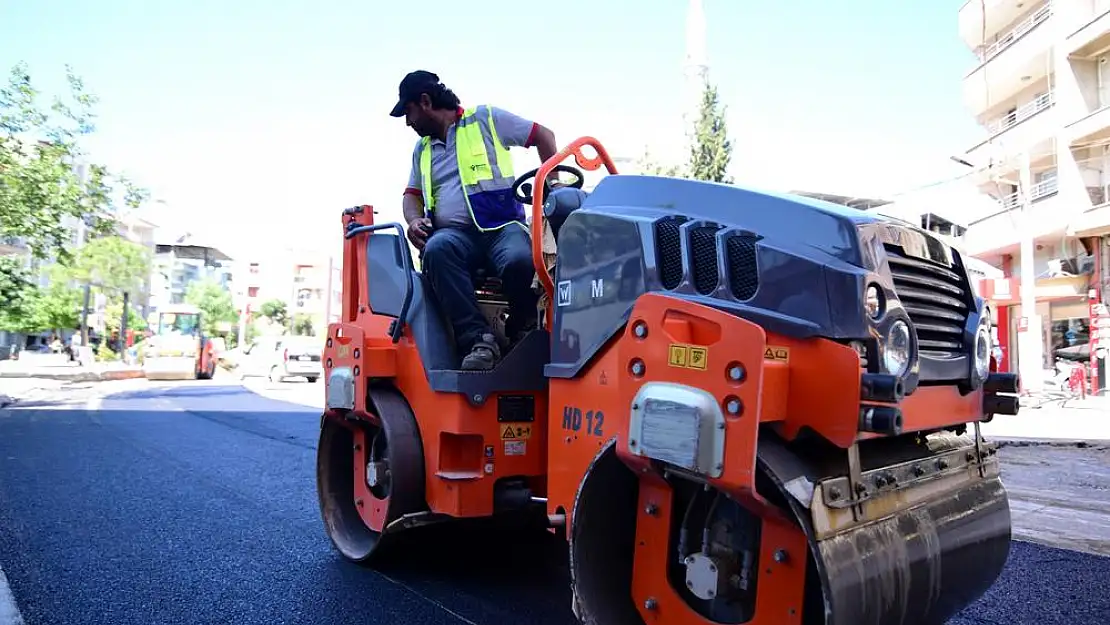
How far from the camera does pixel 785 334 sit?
221 cm

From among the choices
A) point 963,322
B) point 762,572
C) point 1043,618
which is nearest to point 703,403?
point 762,572

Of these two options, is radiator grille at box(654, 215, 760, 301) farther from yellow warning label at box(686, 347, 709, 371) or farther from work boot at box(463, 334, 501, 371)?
work boot at box(463, 334, 501, 371)

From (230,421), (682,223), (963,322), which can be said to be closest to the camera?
(682,223)

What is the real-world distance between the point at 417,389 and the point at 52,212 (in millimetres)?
13928

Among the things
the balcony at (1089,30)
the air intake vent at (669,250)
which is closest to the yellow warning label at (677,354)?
the air intake vent at (669,250)

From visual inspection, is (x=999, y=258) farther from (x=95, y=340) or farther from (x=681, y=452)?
(x=95, y=340)

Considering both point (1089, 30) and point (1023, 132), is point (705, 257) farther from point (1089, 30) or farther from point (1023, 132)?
point (1023, 132)

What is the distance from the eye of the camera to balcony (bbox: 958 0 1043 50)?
23.7 meters

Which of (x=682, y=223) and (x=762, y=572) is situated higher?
(x=682, y=223)

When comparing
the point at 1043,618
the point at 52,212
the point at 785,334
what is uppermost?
the point at 52,212

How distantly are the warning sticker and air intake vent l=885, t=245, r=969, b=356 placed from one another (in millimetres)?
698

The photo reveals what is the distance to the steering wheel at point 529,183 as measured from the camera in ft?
12.0

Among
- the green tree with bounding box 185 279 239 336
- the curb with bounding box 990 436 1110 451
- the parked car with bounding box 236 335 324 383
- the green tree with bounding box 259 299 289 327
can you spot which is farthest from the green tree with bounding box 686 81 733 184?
the green tree with bounding box 259 299 289 327

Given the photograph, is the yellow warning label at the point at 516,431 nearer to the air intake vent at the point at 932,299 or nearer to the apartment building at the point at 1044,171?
the air intake vent at the point at 932,299
